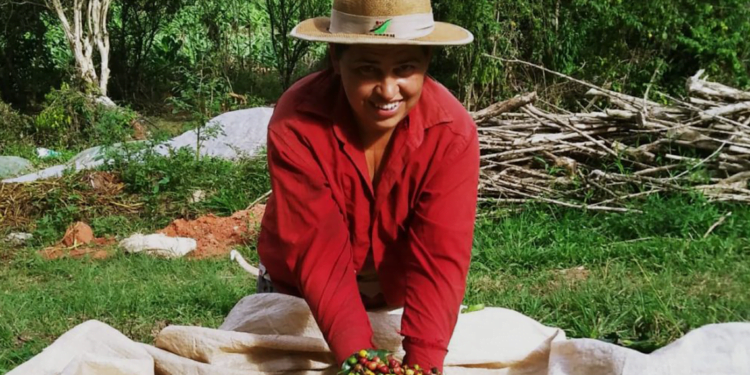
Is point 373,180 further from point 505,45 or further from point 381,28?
point 505,45

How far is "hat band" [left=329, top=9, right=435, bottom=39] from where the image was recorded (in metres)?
1.99

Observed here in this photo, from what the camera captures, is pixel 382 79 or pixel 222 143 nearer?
pixel 382 79

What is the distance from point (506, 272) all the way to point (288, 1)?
592 centimetres

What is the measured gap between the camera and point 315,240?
219 cm

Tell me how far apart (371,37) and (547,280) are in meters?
2.26

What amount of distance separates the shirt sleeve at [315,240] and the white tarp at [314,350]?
40 centimetres

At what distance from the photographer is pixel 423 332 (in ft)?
7.05

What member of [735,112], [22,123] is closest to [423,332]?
[735,112]

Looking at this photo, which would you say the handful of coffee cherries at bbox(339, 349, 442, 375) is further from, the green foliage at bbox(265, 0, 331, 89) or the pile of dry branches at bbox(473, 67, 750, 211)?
the green foliage at bbox(265, 0, 331, 89)

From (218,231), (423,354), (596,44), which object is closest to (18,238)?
(218,231)

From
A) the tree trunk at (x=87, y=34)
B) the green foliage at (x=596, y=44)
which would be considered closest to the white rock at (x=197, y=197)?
the green foliage at (x=596, y=44)

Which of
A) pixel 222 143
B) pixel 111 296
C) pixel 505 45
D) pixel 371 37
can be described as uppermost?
pixel 371 37

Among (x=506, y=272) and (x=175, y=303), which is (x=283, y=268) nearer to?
(x=175, y=303)

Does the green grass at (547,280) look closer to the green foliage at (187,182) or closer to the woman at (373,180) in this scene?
the green foliage at (187,182)
